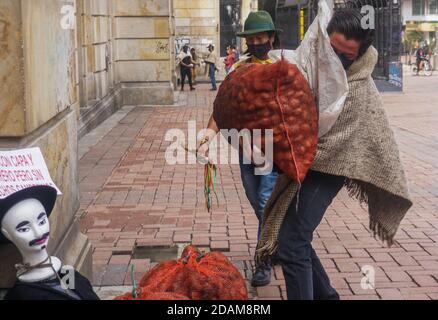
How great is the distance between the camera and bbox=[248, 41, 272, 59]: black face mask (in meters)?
5.01

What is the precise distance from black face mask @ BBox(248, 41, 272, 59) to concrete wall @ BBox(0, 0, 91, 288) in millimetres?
1183

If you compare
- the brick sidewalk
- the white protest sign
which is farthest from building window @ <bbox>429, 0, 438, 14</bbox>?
the white protest sign

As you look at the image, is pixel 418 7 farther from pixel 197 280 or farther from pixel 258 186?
pixel 197 280

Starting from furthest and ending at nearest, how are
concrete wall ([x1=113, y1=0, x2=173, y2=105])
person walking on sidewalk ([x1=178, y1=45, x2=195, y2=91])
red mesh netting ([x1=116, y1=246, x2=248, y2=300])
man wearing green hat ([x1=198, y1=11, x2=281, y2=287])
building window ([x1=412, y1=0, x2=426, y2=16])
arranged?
building window ([x1=412, y1=0, x2=426, y2=16]), person walking on sidewalk ([x1=178, y1=45, x2=195, y2=91]), concrete wall ([x1=113, y1=0, x2=173, y2=105]), man wearing green hat ([x1=198, y1=11, x2=281, y2=287]), red mesh netting ([x1=116, y1=246, x2=248, y2=300])

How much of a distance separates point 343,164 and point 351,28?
671mm

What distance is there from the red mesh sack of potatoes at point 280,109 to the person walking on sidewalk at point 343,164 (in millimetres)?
225

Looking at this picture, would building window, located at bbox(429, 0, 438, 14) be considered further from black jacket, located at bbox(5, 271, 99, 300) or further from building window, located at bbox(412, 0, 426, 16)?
black jacket, located at bbox(5, 271, 99, 300)

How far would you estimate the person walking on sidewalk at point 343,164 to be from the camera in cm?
373

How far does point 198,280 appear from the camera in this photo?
355cm

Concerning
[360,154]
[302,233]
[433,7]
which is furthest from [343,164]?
[433,7]

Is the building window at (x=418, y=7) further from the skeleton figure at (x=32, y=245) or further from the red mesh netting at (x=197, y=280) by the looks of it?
the skeleton figure at (x=32, y=245)

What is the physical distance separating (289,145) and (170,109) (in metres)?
13.9
